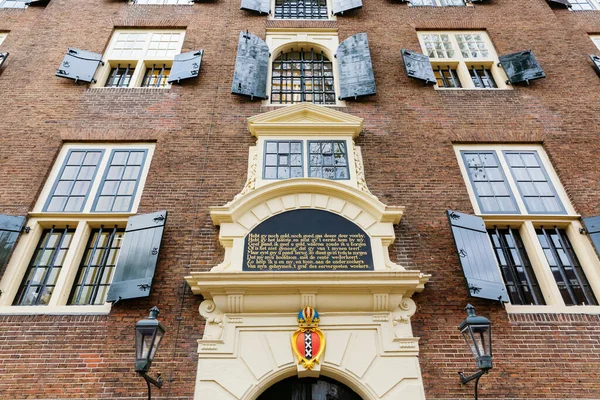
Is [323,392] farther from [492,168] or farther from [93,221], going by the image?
[492,168]

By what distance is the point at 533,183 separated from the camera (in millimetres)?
8414

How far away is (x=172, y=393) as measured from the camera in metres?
5.89

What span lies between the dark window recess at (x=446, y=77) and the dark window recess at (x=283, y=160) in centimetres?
473

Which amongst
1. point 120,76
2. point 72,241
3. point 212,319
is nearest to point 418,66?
point 120,76

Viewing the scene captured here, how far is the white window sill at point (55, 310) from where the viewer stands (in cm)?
657

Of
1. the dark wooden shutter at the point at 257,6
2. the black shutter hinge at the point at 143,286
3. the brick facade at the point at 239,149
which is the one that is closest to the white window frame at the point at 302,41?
the brick facade at the point at 239,149

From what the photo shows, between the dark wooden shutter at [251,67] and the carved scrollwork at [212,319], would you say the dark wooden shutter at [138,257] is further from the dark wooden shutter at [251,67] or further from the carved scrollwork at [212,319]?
the dark wooden shutter at [251,67]

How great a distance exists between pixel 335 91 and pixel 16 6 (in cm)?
1083

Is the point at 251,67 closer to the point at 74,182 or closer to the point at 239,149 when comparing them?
the point at 239,149

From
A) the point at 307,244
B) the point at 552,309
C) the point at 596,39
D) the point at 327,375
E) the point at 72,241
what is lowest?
the point at 327,375

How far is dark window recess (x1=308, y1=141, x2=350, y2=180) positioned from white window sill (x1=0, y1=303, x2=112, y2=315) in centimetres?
452

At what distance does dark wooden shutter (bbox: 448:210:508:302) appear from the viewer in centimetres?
673

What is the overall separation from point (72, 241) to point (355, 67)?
7542mm

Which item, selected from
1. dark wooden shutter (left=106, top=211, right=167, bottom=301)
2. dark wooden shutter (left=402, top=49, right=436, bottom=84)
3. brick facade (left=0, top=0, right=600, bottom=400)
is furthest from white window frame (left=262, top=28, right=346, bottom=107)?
dark wooden shutter (left=106, top=211, right=167, bottom=301)
